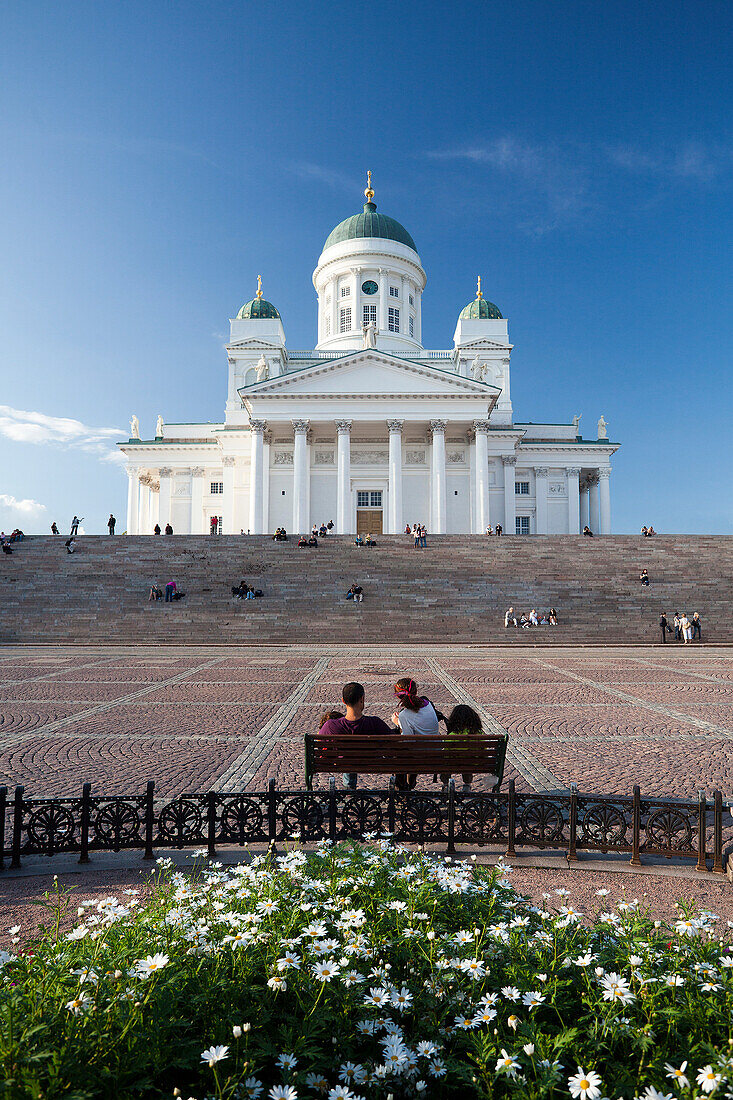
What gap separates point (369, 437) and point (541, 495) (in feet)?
54.8

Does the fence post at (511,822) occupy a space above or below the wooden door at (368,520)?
below

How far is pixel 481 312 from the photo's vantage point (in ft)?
187

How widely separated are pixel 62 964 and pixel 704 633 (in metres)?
27.4

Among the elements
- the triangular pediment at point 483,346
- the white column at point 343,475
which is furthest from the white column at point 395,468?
the triangular pediment at point 483,346

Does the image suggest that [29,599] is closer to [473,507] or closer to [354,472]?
[354,472]

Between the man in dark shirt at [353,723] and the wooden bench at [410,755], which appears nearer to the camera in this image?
the wooden bench at [410,755]

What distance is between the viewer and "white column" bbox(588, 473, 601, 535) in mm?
56966

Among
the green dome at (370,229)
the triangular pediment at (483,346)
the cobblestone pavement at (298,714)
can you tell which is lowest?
the cobblestone pavement at (298,714)

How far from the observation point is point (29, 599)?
27047mm

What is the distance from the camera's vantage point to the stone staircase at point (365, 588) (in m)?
25.0

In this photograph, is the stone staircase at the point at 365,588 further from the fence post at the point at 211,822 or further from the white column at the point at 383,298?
the white column at the point at 383,298

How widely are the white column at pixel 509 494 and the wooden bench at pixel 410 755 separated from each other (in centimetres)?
4762

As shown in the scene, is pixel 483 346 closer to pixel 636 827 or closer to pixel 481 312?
pixel 481 312

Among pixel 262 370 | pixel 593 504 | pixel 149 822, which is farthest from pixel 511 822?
pixel 593 504
